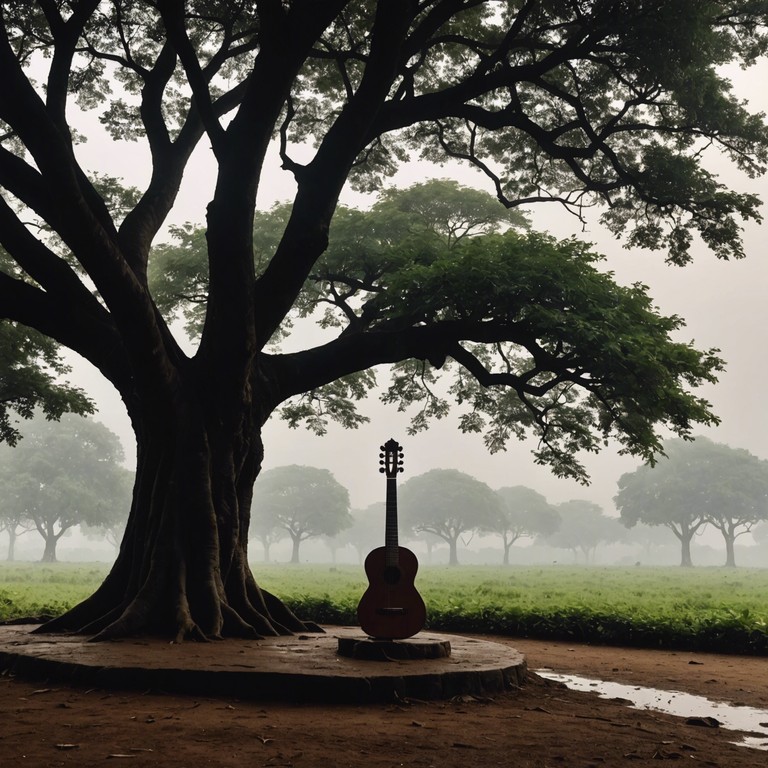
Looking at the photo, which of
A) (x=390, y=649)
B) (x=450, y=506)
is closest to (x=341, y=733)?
(x=390, y=649)

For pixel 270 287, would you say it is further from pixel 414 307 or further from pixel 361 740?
pixel 361 740

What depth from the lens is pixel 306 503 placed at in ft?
246

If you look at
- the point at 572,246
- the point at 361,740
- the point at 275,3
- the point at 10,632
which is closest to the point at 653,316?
the point at 572,246

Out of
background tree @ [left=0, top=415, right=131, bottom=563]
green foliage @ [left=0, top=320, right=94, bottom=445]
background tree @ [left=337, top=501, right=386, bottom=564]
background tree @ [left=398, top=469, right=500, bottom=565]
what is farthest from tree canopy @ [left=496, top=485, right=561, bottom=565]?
green foliage @ [left=0, top=320, right=94, bottom=445]

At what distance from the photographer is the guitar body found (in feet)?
26.6

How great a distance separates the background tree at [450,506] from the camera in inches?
3031

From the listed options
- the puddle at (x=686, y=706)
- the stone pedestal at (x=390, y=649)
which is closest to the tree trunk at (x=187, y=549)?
the stone pedestal at (x=390, y=649)

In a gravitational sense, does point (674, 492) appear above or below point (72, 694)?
above

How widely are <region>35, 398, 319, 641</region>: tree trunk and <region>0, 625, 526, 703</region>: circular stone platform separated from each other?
934 millimetres

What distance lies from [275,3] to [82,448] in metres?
54.1

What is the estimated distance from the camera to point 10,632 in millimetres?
9766

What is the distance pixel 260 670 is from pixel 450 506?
234 feet

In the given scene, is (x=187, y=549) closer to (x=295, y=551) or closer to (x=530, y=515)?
(x=295, y=551)

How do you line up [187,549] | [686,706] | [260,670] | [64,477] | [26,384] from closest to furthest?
[260,670] → [686,706] → [187,549] → [26,384] → [64,477]
